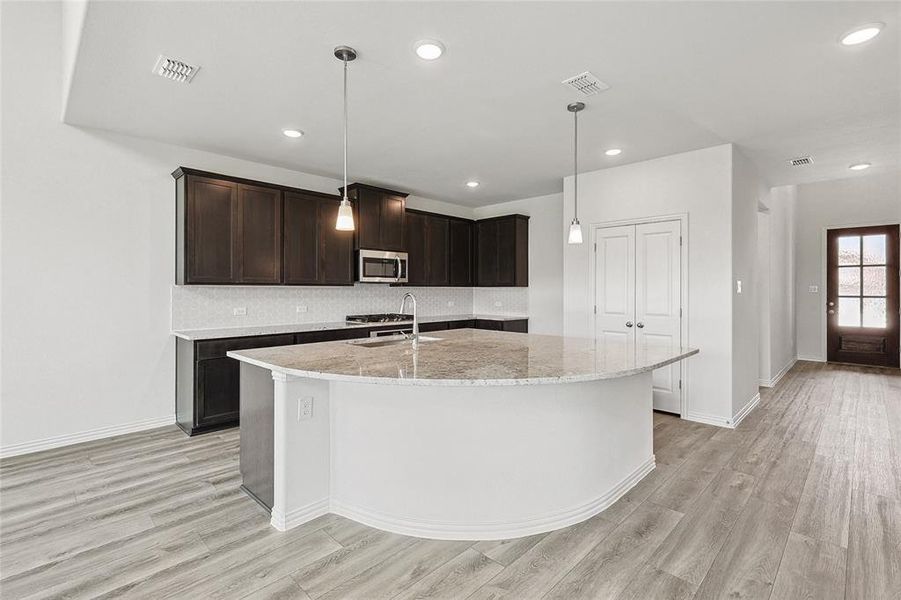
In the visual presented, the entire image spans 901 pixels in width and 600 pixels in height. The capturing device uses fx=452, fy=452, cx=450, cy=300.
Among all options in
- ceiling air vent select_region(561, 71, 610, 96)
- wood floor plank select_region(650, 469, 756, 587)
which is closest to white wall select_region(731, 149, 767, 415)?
wood floor plank select_region(650, 469, 756, 587)

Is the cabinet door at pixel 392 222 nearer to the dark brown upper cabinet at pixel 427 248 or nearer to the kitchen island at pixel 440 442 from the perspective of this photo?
the dark brown upper cabinet at pixel 427 248

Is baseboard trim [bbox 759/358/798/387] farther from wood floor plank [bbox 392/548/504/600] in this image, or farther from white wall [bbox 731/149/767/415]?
wood floor plank [bbox 392/548/504/600]

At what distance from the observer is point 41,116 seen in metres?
3.63

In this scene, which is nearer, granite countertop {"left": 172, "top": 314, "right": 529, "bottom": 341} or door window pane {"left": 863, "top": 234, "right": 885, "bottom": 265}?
granite countertop {"left": 172, "top": 314, "right": 529, "bottom": 341}

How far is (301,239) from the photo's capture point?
195 inches

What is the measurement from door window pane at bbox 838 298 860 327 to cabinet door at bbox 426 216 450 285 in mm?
6895

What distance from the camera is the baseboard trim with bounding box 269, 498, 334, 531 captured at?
96.9 inches

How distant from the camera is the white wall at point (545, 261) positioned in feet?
21.3

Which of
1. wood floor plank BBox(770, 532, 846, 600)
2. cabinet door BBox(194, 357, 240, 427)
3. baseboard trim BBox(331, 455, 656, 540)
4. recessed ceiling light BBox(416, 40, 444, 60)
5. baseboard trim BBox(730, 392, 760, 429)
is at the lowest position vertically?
wood floor plank BBox(770, 532, 846, 600)

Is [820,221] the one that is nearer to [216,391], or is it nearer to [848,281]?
[848,281]

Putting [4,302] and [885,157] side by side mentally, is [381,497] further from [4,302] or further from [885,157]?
[885,157]

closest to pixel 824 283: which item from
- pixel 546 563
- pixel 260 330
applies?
pixel 546 563

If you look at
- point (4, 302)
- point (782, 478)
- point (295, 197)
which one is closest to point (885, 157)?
point (782, 478)

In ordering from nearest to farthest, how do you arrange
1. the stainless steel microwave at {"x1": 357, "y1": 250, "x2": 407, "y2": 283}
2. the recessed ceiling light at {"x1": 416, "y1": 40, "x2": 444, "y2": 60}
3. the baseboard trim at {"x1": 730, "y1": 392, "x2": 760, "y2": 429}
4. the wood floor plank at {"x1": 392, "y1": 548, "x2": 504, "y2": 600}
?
the wood floor plank at {"x1": 392, "y1": 548, "x2": 504, "y2": 600}
the recessed ceiling light at {"x1": 416, "y1": 40, "x2": 444, "y2": 60}
the baseboard trim at {"x1": 730, "y1": 392, "x2": 760, "y2": 429}
the stainless steel microwave at {"x1": 357, "y1": 250, "x2": 407, "y2": 283}
